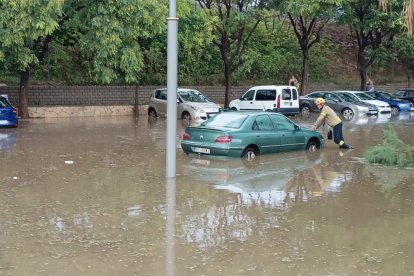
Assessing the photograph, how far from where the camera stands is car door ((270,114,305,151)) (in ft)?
53.4

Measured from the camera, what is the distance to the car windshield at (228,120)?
15.5m

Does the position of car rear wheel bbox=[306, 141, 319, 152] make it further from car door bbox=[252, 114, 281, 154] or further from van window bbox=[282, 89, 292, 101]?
van window bbox=[282, 89, 292, 101]

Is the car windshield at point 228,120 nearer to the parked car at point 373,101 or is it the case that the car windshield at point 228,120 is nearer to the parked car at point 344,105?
the parked car at point 344,105

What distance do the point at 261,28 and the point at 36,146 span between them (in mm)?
29515

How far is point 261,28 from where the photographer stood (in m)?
44.8

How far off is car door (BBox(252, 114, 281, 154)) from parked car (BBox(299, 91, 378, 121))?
16.3 metres

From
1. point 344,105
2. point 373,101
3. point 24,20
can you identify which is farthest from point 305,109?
point 24,20

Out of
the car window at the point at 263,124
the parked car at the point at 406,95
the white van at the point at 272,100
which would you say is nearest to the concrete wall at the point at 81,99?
the white van at the point at 272,100

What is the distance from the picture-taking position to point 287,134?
54.0 ft

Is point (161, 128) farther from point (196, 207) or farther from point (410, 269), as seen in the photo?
point (410, 269)

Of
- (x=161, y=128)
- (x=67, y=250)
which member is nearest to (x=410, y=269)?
(x=67, y=250)

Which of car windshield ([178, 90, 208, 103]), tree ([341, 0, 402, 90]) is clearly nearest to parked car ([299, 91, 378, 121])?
tree ([341, 0, 402, 90])

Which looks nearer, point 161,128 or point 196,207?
point 196,207

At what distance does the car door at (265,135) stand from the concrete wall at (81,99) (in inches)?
679
